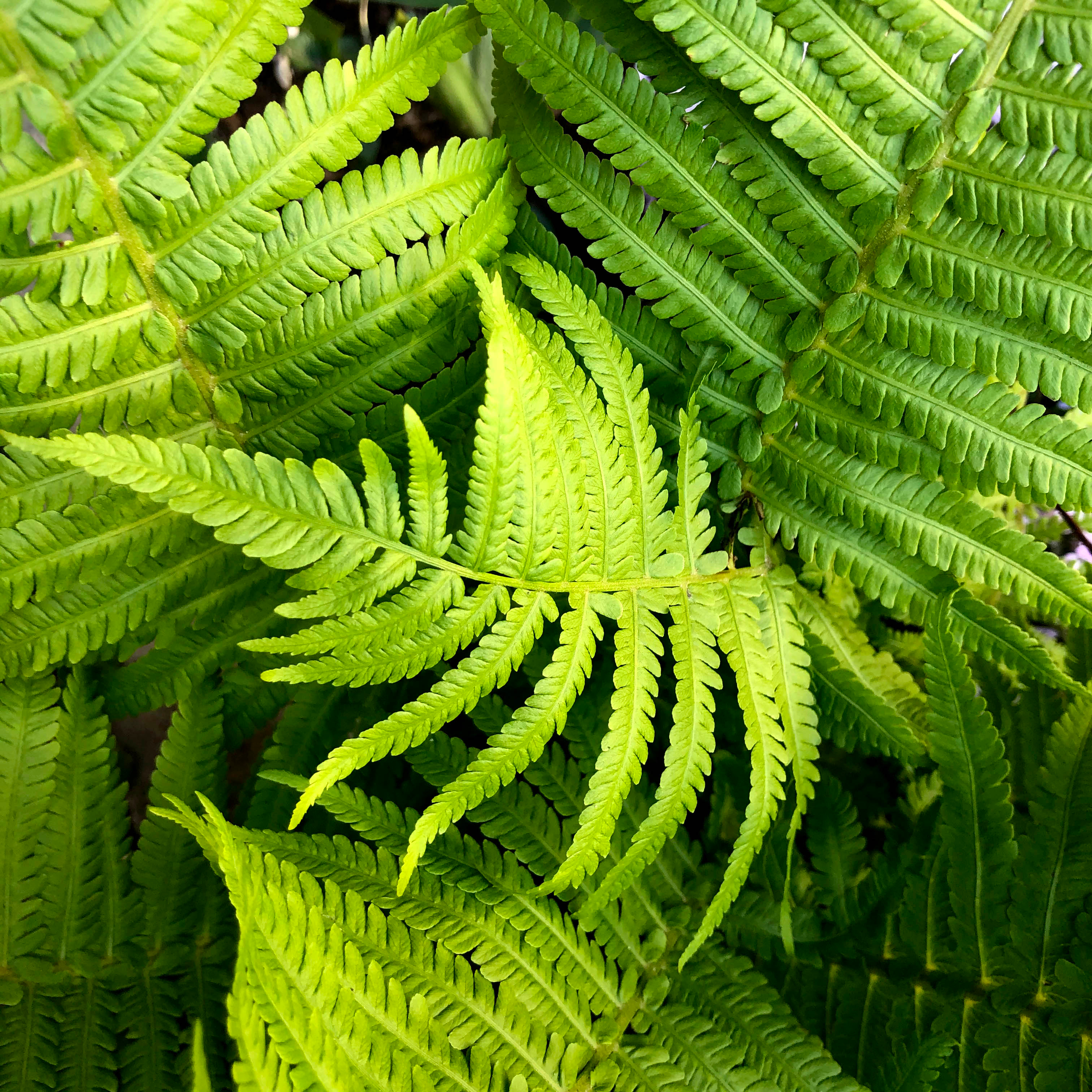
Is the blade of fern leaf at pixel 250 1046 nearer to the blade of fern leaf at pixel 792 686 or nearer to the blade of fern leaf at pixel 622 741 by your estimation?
the blade of fern leaf at pixel 622 741

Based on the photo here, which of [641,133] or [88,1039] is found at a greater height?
[641,133]

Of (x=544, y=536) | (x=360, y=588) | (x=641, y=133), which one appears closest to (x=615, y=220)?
(x=641, y=133)

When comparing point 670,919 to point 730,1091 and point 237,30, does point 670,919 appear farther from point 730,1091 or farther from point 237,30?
point 237,30

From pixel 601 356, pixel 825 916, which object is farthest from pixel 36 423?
pixel 825 916

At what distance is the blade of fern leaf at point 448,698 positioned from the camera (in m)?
0.73

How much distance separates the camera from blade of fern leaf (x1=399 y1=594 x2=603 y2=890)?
0.77 meters

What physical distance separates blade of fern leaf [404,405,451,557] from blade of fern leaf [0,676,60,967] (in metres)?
0.64

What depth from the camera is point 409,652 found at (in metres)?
0.80

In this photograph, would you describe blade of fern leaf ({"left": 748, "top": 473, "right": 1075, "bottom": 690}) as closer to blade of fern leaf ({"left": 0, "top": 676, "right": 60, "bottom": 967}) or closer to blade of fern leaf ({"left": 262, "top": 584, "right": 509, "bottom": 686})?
blade of fern leaf ({"left": 262, "top": 584, "right": 509, "bottom": 686})

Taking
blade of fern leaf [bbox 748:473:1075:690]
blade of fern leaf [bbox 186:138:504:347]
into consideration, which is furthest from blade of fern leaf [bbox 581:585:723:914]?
blade of fern leaf [bbox 186:138:504:347]

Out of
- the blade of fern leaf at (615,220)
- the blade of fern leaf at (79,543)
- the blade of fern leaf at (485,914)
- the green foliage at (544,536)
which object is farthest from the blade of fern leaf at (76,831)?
the blade of fern leaf at (615,220)

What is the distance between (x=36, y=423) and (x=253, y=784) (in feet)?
2.30

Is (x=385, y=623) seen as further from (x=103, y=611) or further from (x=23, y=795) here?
(x=23, y=795)

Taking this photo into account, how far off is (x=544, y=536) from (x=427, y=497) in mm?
137
